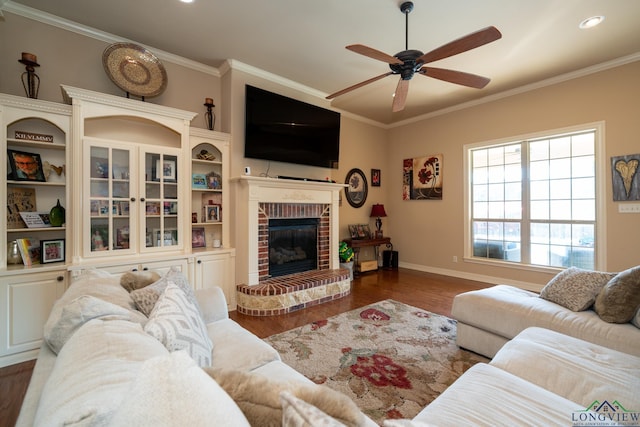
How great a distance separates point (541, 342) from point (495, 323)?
0.56m

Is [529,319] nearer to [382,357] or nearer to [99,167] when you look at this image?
[382,357]

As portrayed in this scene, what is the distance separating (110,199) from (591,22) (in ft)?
16.3

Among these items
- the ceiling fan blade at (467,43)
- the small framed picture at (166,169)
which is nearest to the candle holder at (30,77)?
the small framed picture at (166,169)

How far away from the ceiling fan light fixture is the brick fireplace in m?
3.15

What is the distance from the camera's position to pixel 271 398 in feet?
2.22

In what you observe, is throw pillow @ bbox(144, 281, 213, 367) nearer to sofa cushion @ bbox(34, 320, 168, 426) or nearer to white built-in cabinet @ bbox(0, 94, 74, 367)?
sofa cushion @ bbox(34, 320, 168, 426)

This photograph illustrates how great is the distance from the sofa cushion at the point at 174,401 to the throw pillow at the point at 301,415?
9 cm

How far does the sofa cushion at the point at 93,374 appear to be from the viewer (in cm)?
58

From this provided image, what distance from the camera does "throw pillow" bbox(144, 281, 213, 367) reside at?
1119 millimetres

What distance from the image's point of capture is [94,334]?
892mm

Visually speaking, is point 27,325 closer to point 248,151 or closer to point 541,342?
point 248,151

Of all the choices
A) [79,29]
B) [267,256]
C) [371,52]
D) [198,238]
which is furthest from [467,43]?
[79,29]

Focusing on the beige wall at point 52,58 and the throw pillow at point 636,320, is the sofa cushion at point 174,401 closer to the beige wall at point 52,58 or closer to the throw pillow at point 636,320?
the throw pillow at point 636,320

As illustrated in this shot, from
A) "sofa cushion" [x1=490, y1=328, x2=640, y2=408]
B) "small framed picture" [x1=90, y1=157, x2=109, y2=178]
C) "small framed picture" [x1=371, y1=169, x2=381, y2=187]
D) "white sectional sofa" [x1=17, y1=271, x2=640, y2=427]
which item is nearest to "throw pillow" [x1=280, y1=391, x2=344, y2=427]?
"white sectional sofa" [x1=17, y1=271, x2=640, y2=427]
